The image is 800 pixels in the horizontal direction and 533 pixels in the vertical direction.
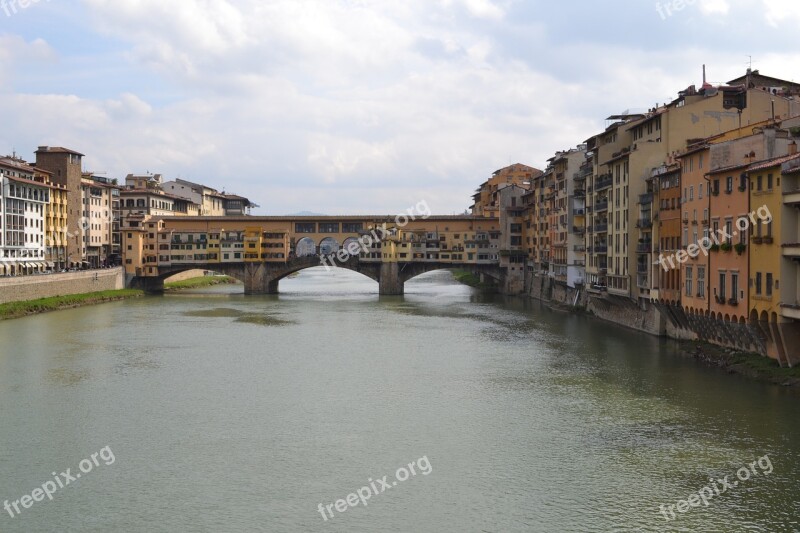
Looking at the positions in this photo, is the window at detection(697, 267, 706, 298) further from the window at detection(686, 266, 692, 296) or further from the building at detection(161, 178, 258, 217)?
the building at detection(161, 178, 258, 217)

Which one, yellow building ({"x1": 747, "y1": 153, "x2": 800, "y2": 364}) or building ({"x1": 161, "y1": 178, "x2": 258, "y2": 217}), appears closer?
yellow building ({"x1": 747, "y1": 153, "x2": 800, "y2": 364})

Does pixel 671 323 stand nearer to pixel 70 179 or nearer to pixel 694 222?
pixel 694 222

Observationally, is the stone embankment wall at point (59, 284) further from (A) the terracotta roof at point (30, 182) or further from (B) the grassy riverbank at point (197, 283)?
(A) the terracotta roof at point (30, 182)

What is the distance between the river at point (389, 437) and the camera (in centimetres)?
1539

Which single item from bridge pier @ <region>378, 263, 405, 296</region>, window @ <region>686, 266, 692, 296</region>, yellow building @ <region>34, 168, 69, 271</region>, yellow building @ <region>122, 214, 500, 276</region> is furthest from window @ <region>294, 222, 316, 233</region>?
window @ <region>686, 266, 692, 296</region>

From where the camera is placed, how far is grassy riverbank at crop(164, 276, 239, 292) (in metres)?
70.7

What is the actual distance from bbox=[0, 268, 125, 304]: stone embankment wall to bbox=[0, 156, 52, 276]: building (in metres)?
4.47

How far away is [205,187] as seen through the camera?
329 feet

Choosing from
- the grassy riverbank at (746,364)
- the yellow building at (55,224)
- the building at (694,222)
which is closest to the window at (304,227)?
the yellow building at (55,224)

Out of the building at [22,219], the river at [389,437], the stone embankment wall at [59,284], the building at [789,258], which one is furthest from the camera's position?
the building at [22,219]

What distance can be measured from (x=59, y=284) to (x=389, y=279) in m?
25.0

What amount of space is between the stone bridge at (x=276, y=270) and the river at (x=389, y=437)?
29.9 m

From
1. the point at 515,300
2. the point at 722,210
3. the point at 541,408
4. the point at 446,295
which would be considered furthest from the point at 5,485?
the point at 446,295

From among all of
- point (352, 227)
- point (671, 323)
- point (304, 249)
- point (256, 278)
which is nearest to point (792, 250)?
point (671, 323)
